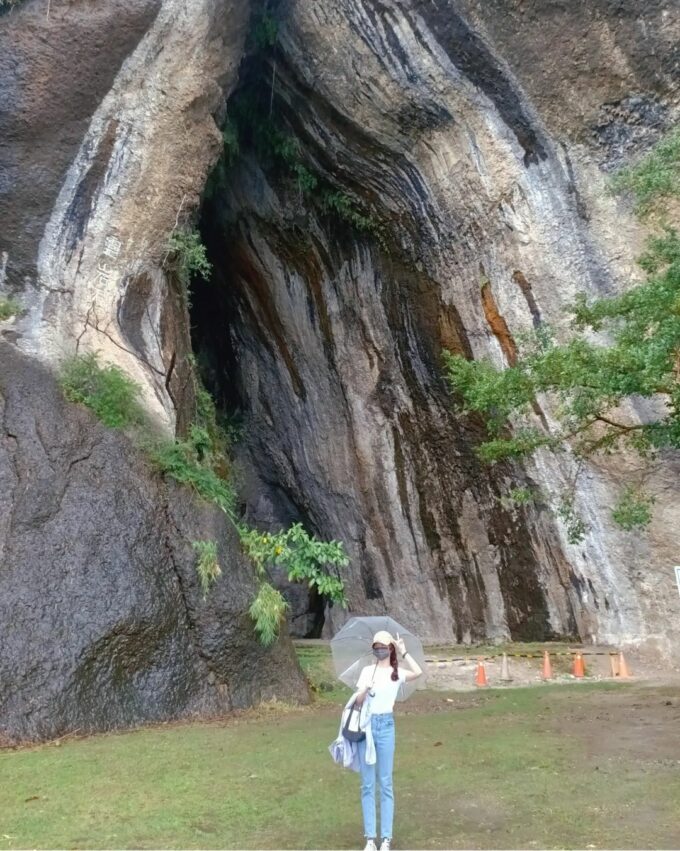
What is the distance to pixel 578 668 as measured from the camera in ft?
35.6

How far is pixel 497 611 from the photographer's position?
45.2ft

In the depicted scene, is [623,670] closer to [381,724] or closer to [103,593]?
[103,593]

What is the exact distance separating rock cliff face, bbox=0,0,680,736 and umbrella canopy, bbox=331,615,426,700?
420 cm

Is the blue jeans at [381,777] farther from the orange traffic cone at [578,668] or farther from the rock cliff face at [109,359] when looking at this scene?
the orange traffic cone at [578,668]

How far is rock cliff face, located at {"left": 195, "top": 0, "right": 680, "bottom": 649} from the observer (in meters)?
11.5

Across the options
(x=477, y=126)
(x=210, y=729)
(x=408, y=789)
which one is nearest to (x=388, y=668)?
(x=408, y=789)

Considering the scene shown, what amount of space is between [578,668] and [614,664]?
1.99 feet

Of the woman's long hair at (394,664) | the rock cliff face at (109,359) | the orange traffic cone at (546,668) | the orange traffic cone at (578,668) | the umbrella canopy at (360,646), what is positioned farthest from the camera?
the orange traffic cone at (578,668)

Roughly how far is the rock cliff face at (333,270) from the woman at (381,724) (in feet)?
14.6

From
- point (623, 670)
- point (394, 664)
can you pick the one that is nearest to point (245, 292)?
point (623, 670)

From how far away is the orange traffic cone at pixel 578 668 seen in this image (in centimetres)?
1081

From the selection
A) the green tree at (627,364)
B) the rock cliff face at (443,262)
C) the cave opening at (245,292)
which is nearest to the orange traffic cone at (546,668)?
the rock cliff face at (443,262)

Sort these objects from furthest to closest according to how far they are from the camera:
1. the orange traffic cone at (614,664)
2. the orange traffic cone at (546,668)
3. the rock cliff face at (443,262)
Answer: the rock cliff face at (443,262) < the orange traffic cone at (614,664) < the orange traffic cone at (546,668)

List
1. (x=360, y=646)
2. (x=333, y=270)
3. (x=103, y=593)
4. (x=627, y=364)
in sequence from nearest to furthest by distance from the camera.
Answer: (x=360, y=646) < (x=627, y=364) < (x=103, y=593) < (x=333, y=270)
